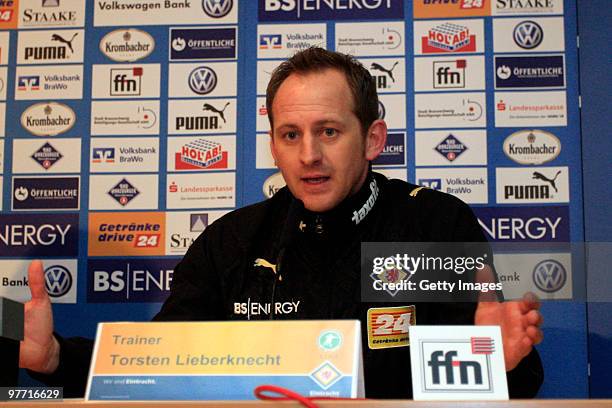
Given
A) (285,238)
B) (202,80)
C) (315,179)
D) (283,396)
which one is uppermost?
(202,80)

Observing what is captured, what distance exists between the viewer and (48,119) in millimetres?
3221

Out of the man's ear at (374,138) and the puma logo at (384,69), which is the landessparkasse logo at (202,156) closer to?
the puma logo at (384,69)

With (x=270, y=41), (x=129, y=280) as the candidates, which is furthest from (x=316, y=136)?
(x=129, y=280)

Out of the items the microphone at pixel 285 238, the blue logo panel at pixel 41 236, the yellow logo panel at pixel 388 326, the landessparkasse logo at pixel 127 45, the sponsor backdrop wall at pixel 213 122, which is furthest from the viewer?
the landessparkasse logo at pixel 127 45

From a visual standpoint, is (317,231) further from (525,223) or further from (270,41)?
(270,41)

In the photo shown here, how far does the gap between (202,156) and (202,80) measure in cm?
33

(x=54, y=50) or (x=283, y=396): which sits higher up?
(x=54, y=50)

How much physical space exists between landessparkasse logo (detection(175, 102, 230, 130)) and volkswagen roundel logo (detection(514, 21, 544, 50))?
1209mm

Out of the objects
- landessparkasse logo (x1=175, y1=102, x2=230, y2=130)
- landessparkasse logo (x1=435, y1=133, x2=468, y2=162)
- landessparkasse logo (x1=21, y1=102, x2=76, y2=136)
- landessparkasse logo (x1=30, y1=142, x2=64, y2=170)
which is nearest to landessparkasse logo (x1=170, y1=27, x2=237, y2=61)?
landessparkasse logo (x1=175, y1=102, x2=230, y2=130)

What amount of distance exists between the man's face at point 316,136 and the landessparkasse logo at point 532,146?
1.20 meters

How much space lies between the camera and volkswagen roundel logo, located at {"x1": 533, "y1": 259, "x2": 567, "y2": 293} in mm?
2920

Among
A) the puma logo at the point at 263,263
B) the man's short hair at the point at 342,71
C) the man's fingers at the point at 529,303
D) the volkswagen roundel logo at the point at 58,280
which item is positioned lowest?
the volkswagen roundel logo at the point at 58,280

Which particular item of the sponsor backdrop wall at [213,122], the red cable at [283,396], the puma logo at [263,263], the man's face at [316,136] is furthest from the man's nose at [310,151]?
the sponsor backdrop wall at [213,122]

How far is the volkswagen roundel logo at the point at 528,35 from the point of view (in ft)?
10.2
